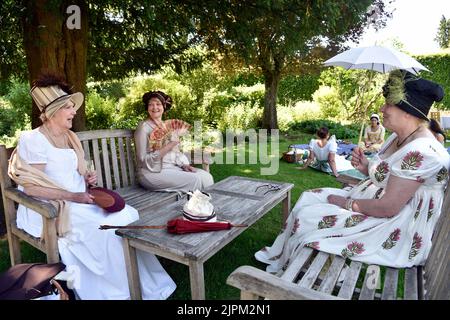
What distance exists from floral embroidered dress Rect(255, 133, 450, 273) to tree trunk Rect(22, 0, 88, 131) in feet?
11.7

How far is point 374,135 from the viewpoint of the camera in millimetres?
8586

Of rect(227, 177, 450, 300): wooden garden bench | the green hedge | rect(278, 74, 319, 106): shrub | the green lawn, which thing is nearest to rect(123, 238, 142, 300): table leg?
the green lawn

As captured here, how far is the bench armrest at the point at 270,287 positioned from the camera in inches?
52.4

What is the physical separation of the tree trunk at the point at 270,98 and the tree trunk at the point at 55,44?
27.8ft

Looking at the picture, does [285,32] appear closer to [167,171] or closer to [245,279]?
[167,171]

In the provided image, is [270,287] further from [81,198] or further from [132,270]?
[81,198]

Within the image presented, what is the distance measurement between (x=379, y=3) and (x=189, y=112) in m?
7.00

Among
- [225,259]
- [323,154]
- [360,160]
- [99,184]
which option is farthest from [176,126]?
[323,154]

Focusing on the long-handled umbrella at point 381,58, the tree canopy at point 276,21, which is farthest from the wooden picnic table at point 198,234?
Result: the tree canopy at point 276,21

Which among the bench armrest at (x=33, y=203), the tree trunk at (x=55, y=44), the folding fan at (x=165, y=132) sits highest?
the tree trunk at (x=55, y=44)

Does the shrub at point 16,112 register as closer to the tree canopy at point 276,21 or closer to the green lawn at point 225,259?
the tree canopy at point 276,21

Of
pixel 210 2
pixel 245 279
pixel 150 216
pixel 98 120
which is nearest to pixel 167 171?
pixel 150 216

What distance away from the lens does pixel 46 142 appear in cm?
276

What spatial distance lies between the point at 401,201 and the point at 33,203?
257 centimetres
